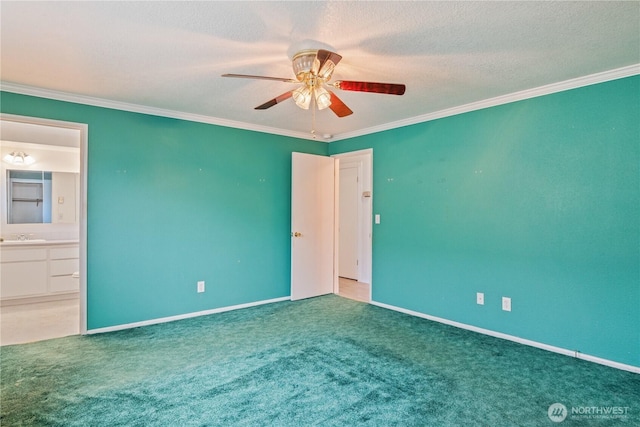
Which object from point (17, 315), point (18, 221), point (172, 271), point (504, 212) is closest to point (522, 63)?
point (504, 212)

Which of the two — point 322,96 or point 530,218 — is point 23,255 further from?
point 530,218

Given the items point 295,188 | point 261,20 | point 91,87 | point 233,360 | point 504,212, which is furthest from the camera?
point 295,188

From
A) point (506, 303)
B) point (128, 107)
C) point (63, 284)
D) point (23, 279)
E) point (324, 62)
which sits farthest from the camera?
point (63, 284)

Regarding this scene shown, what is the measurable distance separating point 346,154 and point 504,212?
7.62 ft

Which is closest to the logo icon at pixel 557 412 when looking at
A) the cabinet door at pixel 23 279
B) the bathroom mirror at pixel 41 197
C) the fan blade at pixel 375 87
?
the fan blade at pixel 375 87

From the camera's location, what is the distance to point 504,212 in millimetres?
3316

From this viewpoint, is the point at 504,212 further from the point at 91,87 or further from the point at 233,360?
the point at 91,87

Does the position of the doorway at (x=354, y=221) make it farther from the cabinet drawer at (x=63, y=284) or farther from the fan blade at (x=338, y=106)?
the cabinet drawer at (x=63, y=284)

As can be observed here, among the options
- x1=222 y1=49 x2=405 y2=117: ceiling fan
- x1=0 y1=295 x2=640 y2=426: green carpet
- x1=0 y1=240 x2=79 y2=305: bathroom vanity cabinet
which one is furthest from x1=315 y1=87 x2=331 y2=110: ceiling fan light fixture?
x1=0 y1=240 x2=79 y2=305: bathroom vanity cabinet

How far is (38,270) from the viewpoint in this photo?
4.63 meters

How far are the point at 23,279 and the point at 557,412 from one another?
19.3 ft

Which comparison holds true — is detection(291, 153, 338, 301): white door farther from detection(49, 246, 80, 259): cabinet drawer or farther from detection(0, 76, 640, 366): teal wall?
detection(49, 246, 80, 259): cabinet drawer

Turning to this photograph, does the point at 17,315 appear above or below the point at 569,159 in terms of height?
below

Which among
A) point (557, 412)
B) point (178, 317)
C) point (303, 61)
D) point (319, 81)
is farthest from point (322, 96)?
point (178, 317)
